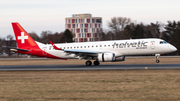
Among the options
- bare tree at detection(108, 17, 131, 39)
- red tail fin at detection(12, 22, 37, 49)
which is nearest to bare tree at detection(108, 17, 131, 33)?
bare tree at detection(108, 17, 131, 39)

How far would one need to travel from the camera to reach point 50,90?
597 inches

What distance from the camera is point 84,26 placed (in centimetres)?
18962

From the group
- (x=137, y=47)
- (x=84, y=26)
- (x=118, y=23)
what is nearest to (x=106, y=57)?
(x=137, y=47)

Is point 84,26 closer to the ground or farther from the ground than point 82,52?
farther from the ground

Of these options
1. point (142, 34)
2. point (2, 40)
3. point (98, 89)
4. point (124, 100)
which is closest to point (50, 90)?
point (98, 89)

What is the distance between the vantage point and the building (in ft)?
615

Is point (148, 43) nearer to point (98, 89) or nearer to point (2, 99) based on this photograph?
point (98, 89)

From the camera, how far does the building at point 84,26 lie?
615 ft

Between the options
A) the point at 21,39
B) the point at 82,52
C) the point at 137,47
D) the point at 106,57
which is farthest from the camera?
the point at 21,39

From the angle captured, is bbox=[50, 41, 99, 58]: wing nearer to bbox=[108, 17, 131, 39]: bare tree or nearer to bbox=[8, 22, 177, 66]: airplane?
bbox=[8, 22, 177, 66]: airplane

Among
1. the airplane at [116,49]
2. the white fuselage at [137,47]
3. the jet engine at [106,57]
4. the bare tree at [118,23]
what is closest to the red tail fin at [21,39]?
the airplane at [116,49]

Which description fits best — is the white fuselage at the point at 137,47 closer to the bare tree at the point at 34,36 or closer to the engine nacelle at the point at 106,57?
the engine nacelle at the point at 106,57

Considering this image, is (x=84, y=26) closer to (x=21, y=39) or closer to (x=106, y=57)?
(x=21, y=39)

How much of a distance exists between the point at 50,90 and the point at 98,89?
111 inches
